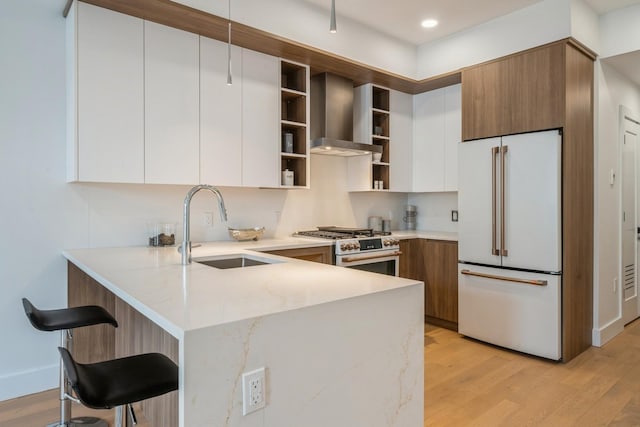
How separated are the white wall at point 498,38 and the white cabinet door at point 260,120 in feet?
5.39

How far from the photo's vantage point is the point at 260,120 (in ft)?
10.6

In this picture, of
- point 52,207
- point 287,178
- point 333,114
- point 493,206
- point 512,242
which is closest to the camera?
point 52,207

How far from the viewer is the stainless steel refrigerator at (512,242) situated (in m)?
3.06

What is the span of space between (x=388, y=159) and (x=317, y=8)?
1.64 metres

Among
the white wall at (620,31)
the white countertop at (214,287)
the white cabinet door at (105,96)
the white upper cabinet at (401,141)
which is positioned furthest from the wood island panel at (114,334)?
the white wall at (620,31)

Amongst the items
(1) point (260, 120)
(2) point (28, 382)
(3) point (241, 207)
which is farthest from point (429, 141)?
(2) point (28, 382)

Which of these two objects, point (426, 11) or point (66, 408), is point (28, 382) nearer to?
point (66, 408)

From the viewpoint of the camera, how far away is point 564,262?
3064 mm

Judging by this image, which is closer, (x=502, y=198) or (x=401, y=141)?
(x=502, y=198)

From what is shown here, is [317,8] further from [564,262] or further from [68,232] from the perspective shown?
[564,262]

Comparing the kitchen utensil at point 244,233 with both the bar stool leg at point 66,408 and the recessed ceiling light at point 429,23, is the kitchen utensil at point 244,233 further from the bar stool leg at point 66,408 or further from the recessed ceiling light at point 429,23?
the recessed ceiling light at point 429,23

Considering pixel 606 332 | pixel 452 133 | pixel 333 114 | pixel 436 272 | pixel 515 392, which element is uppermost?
pixel 333 114

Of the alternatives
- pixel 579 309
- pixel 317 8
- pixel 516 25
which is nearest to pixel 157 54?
pixel 317 8

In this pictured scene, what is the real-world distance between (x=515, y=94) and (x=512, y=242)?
121 centimetres
